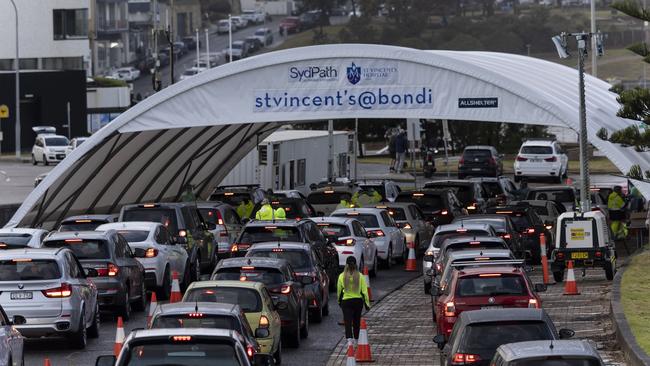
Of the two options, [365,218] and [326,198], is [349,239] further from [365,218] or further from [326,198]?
[326,198]

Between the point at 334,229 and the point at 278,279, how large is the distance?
10437mm

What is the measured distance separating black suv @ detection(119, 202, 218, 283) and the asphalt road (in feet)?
14.8

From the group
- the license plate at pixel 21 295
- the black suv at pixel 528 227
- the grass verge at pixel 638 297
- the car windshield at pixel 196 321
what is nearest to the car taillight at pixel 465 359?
the car windshield at pixel 196 321

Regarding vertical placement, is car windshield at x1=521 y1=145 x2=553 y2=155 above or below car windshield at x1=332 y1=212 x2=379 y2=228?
below

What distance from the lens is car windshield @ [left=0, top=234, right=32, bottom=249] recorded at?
98.5 feet

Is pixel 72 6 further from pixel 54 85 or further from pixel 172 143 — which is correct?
pixel 172 143

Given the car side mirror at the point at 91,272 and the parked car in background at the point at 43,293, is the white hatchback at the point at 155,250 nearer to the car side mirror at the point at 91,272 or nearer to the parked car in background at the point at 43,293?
the car side mirror at the point at 91,272

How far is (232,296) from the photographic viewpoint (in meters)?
21.4

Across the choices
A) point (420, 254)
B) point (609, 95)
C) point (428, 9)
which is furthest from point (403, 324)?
point (428, 9)

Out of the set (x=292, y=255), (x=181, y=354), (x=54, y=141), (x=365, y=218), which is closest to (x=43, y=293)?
(x=292, y=255)

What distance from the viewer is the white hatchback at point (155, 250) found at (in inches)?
1208

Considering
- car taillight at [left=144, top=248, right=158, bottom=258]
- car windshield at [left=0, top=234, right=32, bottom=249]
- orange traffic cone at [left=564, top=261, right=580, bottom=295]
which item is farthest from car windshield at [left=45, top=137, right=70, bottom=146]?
orange traffic cone at [left=564, top=261, right=580, bottom=295]

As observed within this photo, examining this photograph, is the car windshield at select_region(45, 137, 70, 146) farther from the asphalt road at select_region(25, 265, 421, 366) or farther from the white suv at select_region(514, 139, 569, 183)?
the asphalt road at select_region(25, 265, 421, 366)

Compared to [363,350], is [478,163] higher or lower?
lower
